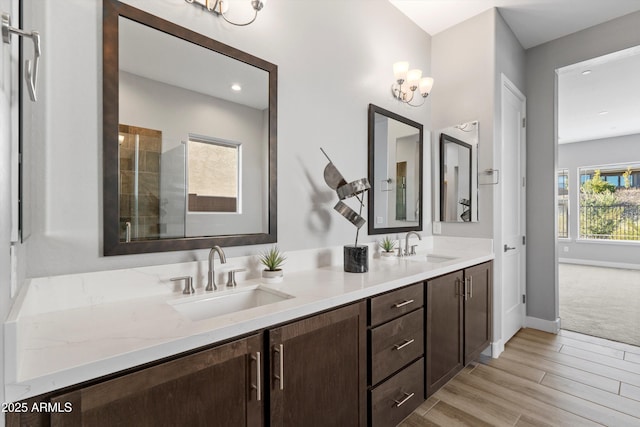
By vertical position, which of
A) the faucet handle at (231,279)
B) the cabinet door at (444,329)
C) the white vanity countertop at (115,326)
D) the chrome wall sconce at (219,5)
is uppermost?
the chrome wall sconce at (219,5)

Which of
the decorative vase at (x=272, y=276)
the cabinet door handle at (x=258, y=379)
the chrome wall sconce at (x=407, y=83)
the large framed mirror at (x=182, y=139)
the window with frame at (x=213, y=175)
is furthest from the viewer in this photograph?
the chrome wall sconce at (x=407, y=83)

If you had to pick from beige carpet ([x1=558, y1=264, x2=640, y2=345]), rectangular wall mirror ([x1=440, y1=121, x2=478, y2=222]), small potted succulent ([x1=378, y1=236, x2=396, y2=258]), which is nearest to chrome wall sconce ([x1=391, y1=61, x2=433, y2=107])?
rectangular wall mirror ([x1=440, y1=121, x2=478, y2=222])

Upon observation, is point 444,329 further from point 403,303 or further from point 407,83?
point 407,83

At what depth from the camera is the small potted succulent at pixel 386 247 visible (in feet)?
7.59

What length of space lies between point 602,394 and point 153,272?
281cm

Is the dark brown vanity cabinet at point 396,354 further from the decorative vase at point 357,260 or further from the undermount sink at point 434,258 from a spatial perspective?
the undermount sink at point 434,258

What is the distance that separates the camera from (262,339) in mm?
1080

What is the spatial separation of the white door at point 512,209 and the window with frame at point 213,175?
2333mm

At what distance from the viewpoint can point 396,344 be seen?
165 centimetres

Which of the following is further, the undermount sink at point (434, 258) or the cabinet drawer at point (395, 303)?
the undermount sink at point (434, 258)

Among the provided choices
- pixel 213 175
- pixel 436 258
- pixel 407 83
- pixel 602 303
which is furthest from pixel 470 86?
pixel 602 303

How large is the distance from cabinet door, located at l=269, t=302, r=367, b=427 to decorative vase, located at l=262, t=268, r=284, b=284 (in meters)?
0.37

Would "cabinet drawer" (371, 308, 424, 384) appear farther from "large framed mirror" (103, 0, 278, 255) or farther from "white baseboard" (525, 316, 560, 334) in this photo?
"white baseboard" (525, 316, 560, 334)

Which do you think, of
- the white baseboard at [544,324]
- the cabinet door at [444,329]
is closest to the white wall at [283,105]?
the cabinet door at [444,329]
